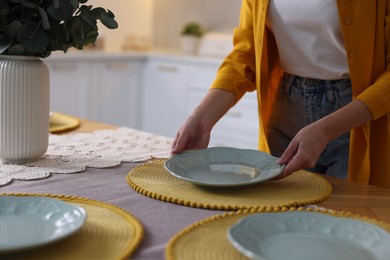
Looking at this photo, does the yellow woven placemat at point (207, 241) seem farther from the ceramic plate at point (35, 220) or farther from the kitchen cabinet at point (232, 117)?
the kitchen cabinet at point (232, 117)

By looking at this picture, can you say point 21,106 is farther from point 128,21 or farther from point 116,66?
point 128,21

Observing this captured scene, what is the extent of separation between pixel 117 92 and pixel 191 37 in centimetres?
→ 61

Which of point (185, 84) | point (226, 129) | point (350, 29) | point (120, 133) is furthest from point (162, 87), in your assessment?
point (350, 29)

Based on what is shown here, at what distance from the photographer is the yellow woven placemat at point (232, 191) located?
1047mm

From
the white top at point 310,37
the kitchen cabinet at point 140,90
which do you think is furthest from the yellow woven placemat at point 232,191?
the kitchen cabinet at point 140,90

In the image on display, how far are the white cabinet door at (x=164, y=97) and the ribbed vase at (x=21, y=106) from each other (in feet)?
8.68

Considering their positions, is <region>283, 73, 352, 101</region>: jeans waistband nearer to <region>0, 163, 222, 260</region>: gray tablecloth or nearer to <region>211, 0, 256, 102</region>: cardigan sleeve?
<region>211, 0, 256, 102</region>: cardigan sleeve

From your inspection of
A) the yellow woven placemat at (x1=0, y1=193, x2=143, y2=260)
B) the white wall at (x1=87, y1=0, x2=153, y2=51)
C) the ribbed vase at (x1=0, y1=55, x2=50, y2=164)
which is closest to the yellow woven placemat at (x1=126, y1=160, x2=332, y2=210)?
the yellow woven placemat at (x1=0, y1=193, x2=143, y2=260)

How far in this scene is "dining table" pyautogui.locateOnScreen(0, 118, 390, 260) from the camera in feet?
3.01

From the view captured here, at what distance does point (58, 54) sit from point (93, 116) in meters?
0.52

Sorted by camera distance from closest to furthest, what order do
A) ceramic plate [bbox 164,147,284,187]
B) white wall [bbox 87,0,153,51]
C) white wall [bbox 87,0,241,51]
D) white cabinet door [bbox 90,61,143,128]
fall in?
ceramic plate [bbox 164,147,284,187]
white cabinet door [bbox 90,61,143,128]
white wall [bbox 87,0,241,51]
white wall [bbox 87,0,153,51]

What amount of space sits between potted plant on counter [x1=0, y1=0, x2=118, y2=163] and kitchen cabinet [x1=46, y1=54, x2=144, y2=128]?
8.43 feet

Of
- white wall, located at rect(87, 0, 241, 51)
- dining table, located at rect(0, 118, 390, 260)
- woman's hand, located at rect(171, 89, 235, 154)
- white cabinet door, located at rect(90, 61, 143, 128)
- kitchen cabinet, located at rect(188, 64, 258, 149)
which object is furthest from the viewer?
white wall, located at rect(87, 0, 241, 51)

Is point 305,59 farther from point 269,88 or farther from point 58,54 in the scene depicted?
point 58,54
